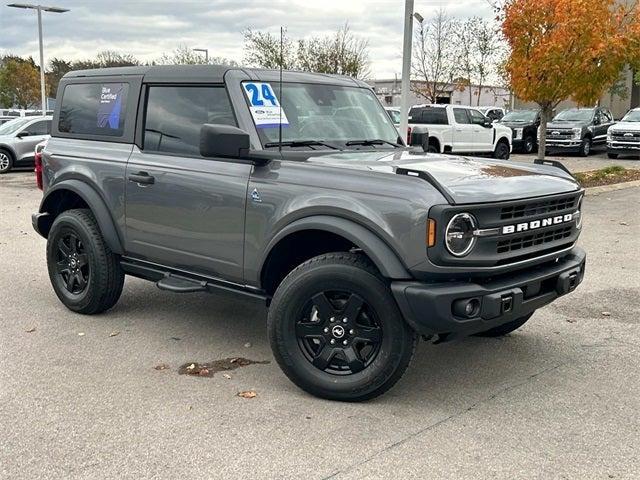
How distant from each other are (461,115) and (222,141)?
17.4 metres

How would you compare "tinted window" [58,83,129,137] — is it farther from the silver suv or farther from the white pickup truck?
the white pickup truck

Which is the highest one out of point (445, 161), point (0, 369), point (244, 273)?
point (445, 161)

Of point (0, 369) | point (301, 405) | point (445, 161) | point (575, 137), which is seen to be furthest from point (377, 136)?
point (575, 137)

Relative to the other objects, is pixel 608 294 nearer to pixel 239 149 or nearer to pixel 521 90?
pixel 239 149

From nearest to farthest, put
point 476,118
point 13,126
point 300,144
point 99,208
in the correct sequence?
1. point 300,144
2. point 99,208
3. point 13,126
4. point 476,118

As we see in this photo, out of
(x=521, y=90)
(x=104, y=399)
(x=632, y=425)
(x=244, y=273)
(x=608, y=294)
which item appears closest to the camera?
(x=632, y=425)

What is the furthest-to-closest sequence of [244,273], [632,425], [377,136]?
[377,136] → [244,273] → [632,425]

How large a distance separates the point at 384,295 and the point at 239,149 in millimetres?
1210

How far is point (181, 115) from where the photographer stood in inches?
195

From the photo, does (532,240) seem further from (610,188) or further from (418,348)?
(610,188)

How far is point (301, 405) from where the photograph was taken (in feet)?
12.9

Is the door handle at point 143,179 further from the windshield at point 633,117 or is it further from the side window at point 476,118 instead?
the windshield at point 633,117

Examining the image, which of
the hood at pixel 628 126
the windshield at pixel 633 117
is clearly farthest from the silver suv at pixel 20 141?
the windshield at pixel 633 117


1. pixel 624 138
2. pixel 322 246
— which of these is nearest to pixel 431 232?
pixel 322 246
